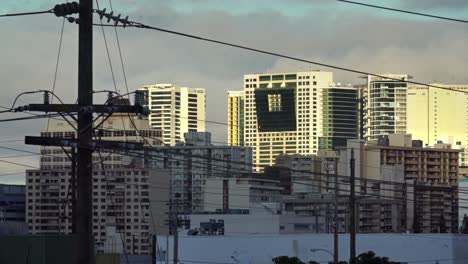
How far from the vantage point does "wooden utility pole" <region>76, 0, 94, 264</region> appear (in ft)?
101

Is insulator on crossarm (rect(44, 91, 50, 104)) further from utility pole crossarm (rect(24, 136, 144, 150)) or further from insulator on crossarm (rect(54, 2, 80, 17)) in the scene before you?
insulator on crossarm (rect(54, 2, 80, 17))

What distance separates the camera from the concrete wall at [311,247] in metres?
109

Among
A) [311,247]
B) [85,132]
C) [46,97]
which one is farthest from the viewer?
[311,247]

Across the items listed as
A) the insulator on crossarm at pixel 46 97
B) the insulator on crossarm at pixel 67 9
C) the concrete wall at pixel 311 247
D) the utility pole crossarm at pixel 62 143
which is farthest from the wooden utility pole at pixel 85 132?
the concrete wall at pixel 311 247

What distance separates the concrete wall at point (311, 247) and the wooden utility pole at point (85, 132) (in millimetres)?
79660

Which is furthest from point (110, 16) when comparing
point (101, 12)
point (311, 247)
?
point (311, 247)

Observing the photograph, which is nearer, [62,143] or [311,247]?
[62,143]

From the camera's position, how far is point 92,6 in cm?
3152

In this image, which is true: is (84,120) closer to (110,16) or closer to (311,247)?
(110,16)

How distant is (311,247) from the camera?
371ft

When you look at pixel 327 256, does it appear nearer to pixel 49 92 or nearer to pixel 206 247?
pixel 206 247

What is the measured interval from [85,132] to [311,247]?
82939mm

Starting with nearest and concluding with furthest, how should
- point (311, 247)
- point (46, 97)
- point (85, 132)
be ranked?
point (85, 132) < point (46, 97) < point (311, 247)

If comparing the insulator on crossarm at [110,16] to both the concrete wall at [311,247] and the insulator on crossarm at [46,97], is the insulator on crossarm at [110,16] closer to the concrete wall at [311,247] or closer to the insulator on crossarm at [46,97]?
the insulator on crossarm at [46,97]
